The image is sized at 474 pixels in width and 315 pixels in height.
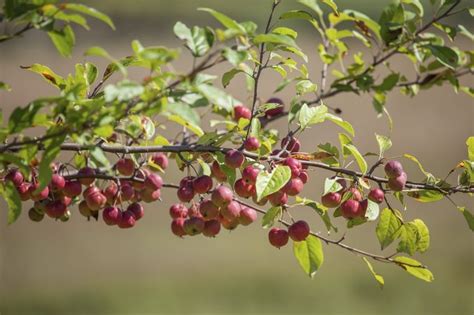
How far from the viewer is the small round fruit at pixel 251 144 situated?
913mm

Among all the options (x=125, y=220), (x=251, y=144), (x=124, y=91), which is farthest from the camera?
(x=125, y=220)

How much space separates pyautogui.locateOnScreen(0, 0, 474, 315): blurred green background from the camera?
3271 mm

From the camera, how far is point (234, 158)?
88cm

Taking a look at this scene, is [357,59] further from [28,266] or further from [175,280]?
[28,266]

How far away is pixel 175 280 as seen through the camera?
3.51 m

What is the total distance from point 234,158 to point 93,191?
0.75 ft

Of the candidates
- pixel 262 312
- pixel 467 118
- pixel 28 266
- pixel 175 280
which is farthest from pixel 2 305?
pixel 467 118

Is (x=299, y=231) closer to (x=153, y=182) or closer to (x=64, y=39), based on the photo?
(x=153, y=182)

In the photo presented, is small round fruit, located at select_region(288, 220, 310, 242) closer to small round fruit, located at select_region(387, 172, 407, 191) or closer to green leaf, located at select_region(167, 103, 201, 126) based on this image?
small round fruit, located at select_region(387, 172, 407, 191)

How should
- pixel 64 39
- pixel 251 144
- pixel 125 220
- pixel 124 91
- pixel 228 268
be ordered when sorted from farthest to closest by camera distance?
1. pixel 228 268
2. pixel 125 220
3. pixel 251 144
4. pixel 64 39
5. pixel 124 91

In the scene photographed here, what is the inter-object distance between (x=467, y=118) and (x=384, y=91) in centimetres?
411

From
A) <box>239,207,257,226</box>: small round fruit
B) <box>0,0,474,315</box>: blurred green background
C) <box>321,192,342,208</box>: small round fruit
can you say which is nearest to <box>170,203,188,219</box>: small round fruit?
<box>239,207,257,226</box>: small round fruit

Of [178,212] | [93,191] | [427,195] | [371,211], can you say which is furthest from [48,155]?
[427,195]

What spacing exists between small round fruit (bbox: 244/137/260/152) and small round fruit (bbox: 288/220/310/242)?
0.48 ft
